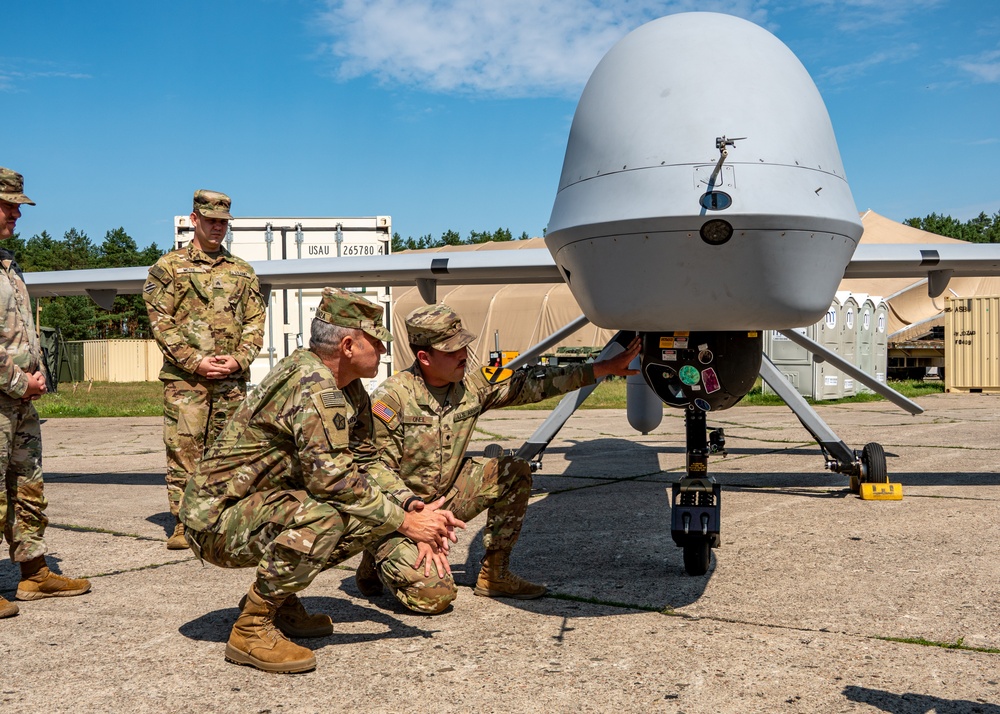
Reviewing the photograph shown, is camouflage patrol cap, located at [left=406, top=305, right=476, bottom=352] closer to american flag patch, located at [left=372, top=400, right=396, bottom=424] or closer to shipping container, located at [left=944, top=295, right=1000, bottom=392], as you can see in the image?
american flag patch, located at [left=372, top=400, right=396, bottom=424]

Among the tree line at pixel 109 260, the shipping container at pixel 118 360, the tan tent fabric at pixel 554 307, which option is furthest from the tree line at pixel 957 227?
the shipping container at pixel 118 360

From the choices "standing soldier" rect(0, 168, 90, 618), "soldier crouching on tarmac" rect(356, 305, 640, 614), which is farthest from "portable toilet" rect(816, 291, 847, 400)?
"standing soldier" rect(0, 168, 90, 618)

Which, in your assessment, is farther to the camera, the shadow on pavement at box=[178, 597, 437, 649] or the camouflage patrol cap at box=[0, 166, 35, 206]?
the camouflage patrol cap at box=[0, 166, 35, 206]

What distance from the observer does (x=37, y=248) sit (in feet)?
251

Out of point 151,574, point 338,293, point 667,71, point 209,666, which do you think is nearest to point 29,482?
point 151,574

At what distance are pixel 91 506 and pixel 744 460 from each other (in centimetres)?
609

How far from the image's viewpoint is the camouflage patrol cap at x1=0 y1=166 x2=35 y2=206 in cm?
384

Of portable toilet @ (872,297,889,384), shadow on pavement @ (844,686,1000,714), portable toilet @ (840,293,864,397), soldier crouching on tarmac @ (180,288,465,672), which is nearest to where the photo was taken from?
shadow on pavement @ (844,686,1000,714)

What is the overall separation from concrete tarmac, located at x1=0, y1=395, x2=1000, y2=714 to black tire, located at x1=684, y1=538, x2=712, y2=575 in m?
0.11

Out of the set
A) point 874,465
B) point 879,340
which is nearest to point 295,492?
point 874,465

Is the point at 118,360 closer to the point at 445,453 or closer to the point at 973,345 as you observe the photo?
the point at 973,345

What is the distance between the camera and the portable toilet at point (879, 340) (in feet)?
61.6

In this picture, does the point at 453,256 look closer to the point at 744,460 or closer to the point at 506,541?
the point at 506,541

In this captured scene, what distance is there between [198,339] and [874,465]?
16.1ft
